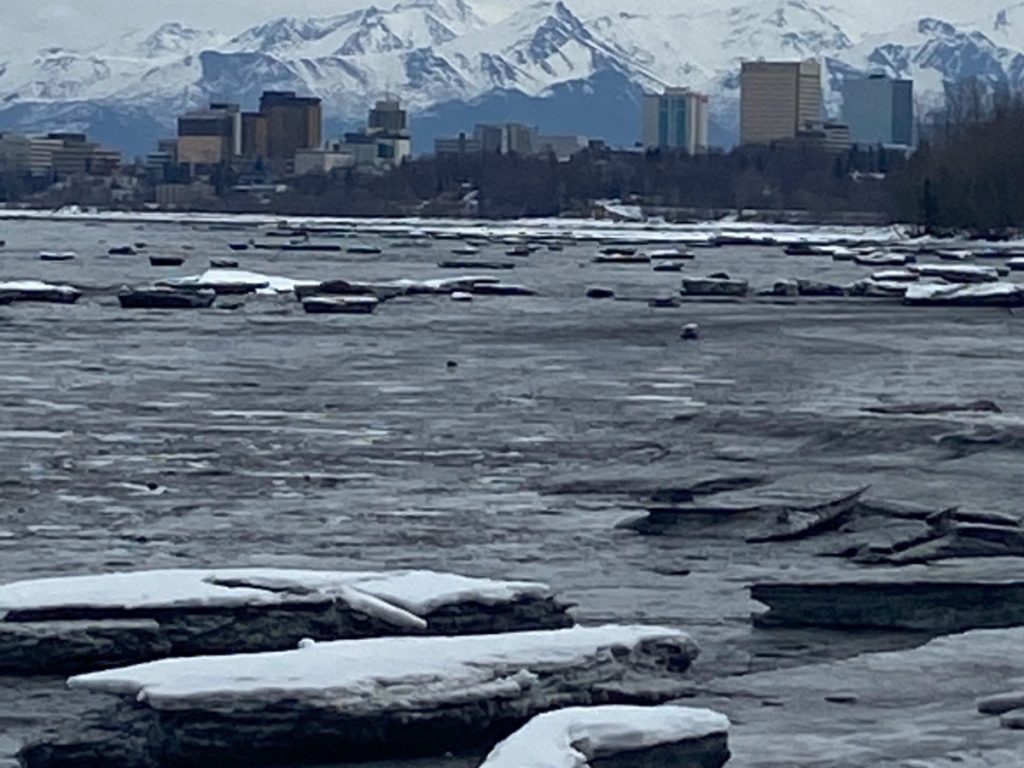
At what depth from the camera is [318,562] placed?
14711mm

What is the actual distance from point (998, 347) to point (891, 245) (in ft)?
225

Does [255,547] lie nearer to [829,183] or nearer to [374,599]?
[374,599]

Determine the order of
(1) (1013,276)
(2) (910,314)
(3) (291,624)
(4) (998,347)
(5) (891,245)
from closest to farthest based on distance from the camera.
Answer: (3) (291,624) → (4) (998,347) → (2) (910,314) → (1) (1013,276) → (5) (891,245)

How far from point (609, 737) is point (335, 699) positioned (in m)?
1.03

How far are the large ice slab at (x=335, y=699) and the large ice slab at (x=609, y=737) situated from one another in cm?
37

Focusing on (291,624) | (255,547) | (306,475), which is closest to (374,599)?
(291,624)

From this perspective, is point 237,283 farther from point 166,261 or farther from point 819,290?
point 166,261

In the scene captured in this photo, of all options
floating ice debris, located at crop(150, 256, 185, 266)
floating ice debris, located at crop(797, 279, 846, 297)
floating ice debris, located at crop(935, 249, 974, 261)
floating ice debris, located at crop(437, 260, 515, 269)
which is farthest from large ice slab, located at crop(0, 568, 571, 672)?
floating ice debris, located at crop(935, 249, 974, 261)

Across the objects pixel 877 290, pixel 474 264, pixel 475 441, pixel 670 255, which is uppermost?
pixel 475 441

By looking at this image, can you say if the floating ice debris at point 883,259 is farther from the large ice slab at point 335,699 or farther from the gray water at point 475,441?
the large ice slab at point 335,699

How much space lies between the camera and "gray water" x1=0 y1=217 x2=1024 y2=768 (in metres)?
14.8

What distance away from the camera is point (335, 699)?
30.8ft

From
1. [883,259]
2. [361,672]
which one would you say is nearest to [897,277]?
Answer: [883,259]

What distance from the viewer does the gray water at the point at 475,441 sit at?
1477 centimetres
